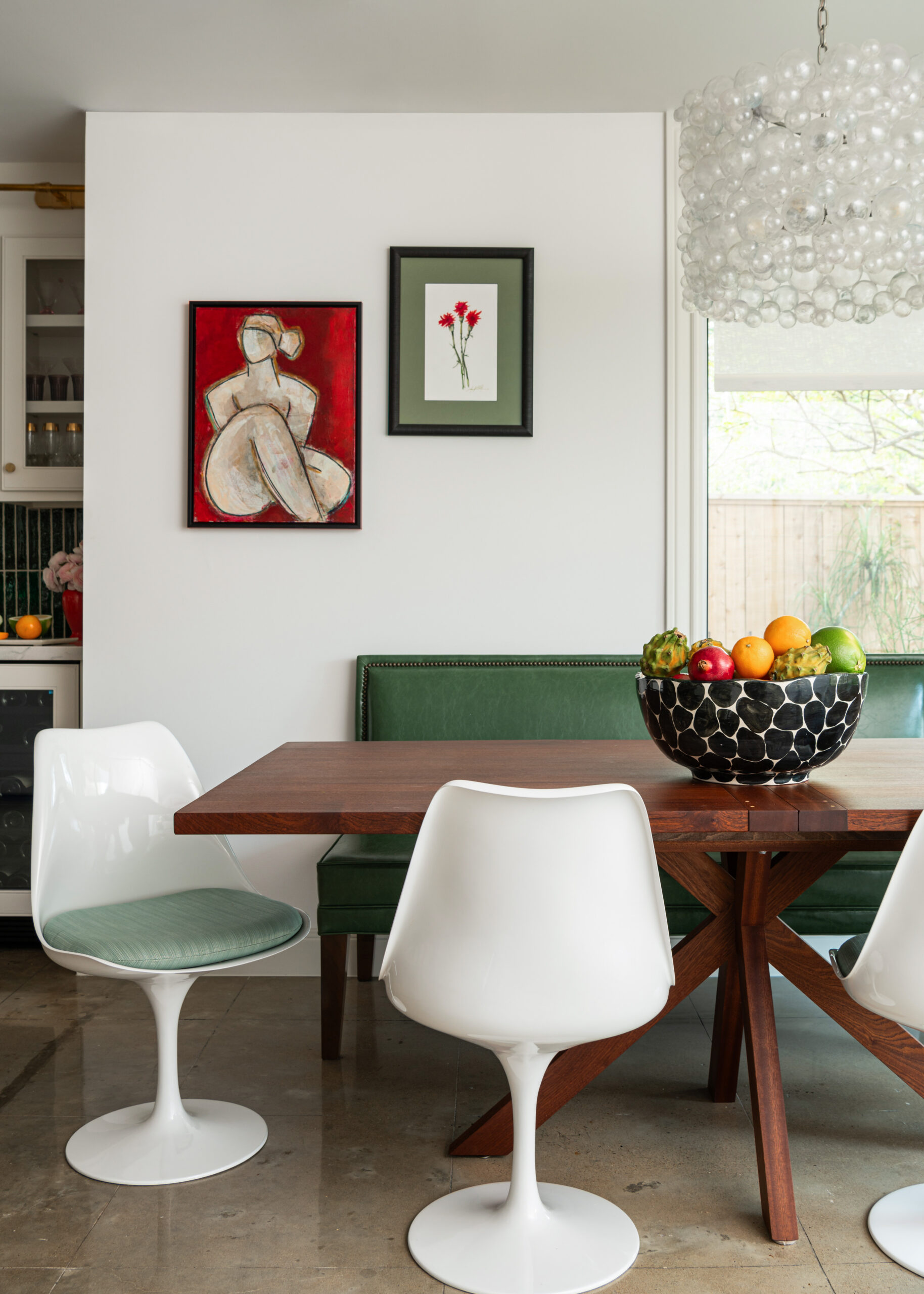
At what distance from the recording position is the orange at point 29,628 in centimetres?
355

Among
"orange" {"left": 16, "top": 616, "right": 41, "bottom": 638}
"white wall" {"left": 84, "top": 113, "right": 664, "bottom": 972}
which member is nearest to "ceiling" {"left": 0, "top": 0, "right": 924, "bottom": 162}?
"white wall" {"left": 84, "top": 113, "right": 664, "bottom": 972}

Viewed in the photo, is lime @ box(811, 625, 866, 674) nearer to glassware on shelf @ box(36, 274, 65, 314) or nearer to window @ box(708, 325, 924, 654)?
window @ box(708, 325, 924, 654)

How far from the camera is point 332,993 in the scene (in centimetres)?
254

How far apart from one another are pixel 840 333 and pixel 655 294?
0.61 meters

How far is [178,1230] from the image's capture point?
1.79 m

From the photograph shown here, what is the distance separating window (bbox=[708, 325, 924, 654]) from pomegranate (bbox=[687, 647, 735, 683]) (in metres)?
1.56

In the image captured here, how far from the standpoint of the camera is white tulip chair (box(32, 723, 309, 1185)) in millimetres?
1949

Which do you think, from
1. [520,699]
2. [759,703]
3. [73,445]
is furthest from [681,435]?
[73,445]

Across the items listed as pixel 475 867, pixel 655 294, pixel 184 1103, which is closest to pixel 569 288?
pixel 655 294

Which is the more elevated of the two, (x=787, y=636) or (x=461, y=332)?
(x=461, y=332)

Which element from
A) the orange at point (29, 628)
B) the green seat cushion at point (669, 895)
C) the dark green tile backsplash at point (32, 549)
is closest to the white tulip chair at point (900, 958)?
the green seat cushion at point (669, 895)

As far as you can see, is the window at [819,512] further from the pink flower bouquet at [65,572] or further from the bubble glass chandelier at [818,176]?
the pink flower bouquet at [65,572]

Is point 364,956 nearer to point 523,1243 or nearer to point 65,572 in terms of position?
point 523,1243

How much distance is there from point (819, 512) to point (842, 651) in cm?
166
